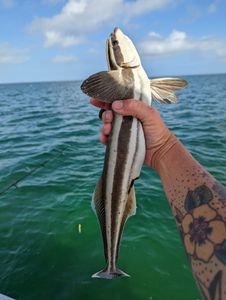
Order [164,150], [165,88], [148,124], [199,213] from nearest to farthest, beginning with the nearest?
[199,213]
[148,124]
[164,150]
[165,88]

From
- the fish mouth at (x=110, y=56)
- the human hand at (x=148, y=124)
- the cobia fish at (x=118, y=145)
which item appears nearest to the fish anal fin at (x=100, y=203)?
the cobia fish at (x=118, y=145)

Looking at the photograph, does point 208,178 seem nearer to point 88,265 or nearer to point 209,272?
point 209,272

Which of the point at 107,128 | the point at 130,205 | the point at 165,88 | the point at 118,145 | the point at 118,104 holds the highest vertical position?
the point at 165,88

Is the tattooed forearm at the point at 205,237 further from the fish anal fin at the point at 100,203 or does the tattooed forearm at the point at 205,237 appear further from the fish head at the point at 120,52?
the fish head at the point at 120,52

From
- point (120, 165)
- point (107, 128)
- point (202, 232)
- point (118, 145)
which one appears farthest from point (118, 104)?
point (202, 232)

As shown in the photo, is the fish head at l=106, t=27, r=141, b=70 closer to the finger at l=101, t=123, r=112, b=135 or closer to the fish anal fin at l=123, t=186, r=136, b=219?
the finger at l=101, t=123, r=112, b=135

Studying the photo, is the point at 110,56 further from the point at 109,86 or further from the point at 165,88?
the point at 165,88
